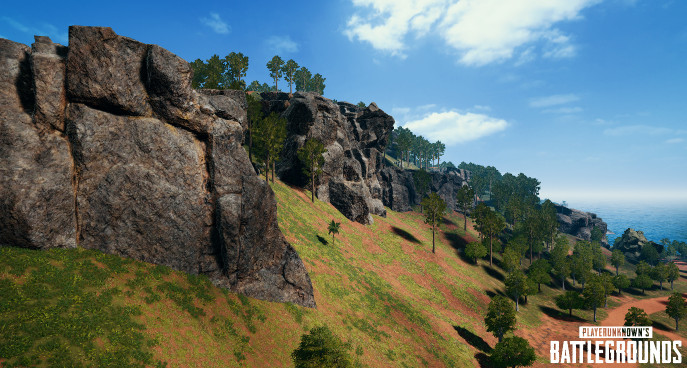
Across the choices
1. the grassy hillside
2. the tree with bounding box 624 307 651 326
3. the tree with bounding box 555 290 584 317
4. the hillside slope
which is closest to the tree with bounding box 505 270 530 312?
the grassy hillside

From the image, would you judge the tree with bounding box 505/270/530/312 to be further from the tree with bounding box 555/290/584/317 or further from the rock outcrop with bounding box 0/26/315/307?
the rock outcrop with bounding box 0/26/315/307

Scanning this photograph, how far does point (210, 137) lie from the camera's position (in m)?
27.2

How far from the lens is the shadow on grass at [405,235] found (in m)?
75.6

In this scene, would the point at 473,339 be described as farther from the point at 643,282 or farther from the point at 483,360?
the point at 643,282

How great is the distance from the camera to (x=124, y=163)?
76.0 ft

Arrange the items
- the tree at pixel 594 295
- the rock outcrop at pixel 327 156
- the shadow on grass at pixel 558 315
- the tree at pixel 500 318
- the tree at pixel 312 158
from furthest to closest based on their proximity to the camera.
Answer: the rock outcrop at pixel 327 156
the tree at pixel 312 158
the shadow on grass at pixel 558 315
the tree at pixel 594 295
the tree at pixel 500 318

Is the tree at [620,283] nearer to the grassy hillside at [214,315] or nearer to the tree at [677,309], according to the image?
the tree at [677,309]

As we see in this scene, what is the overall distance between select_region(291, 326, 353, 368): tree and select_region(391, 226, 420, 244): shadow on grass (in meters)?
59.1

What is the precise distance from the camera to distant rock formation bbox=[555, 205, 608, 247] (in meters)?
155

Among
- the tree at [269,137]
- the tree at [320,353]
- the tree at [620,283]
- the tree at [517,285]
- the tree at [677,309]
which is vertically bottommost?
the tree at [620,283]

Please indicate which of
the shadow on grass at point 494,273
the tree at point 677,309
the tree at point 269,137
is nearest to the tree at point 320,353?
the tree at point 269,137

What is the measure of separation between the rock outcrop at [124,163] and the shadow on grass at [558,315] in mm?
74522

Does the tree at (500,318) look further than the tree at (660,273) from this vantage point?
No

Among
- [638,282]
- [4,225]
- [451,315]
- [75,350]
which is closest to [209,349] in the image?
[75,350]
